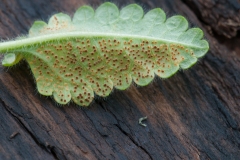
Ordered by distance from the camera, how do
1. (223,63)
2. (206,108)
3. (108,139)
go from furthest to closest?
(223,63), (206,108), (108,139)

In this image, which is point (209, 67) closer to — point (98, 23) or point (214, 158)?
point (214, 158)

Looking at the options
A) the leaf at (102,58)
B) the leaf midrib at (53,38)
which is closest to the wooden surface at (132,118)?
the leaf at (102,58)

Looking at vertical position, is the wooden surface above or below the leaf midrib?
below

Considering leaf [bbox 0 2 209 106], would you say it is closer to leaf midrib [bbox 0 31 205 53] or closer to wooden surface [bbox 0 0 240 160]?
leaf midrib [bbox 0 31 205 53]

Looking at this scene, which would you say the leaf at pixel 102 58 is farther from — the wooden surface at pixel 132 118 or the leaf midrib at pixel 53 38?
the wooden surface at pixel 132 118

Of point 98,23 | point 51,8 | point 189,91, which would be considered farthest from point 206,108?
point 51,8

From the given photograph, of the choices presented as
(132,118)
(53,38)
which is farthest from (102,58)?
(132,118)

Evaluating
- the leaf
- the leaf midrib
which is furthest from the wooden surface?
the leaf midrib

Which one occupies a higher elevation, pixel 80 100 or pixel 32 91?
pixel 32 91
